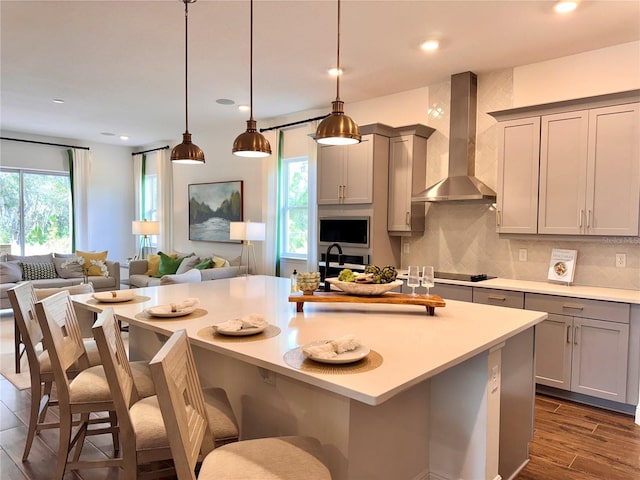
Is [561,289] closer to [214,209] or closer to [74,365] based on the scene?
[74,365]

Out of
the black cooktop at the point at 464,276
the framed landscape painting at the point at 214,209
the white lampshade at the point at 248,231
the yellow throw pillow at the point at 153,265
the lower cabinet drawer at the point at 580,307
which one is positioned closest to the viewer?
the lower cabinet drawer at the point at 580,307

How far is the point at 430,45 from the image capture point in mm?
3572

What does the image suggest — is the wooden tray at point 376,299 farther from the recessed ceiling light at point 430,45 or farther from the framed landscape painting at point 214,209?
the framed landscape painting at point 214,209

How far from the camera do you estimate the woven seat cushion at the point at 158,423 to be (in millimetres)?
1649

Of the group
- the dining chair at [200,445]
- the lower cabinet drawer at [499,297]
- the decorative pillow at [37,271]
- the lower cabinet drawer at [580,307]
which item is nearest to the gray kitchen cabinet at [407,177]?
the lower cabinet drawer at [499,297]

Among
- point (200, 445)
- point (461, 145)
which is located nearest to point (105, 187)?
point (461, 145)

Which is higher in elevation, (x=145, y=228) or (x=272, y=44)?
(x=272, y=44)

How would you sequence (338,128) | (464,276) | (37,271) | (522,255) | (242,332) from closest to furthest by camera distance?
(242,332), (338,128), (522,255), (464,276), (37,271)

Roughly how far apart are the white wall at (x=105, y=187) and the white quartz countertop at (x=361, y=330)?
243 inches

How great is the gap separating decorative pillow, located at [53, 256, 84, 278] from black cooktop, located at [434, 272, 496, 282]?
5.37 m

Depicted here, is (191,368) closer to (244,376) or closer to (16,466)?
→ (244,376)

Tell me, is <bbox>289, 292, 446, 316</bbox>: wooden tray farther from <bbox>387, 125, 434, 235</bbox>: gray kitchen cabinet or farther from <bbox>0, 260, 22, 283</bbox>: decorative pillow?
<bbox>0, 260, 22, 283</bbox>: decorative pillow

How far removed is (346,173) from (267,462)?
3.70 metres

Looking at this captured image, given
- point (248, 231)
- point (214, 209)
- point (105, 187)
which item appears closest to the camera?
point (248, 231)
